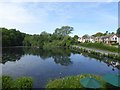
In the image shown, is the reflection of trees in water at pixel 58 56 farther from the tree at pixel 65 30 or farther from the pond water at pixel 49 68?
Result: the tree at pixel 65 30

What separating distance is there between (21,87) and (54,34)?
118 meters

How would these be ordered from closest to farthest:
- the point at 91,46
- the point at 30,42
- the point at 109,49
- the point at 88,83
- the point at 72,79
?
the point at 88,83 → the point at 72,79 → the point at 109,49 → the point at 91,46 → the point at 30,42

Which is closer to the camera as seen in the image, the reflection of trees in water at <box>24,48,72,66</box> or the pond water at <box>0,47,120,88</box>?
the pond water at <box>0,47,120,88</box>

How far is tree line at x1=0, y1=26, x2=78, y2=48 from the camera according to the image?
111625 millimetres

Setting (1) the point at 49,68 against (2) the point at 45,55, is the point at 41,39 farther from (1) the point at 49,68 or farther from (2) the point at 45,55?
(1) the point at 49,68

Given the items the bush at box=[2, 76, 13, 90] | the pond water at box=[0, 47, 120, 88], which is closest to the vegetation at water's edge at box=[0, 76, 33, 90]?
the bush at box=[2, 76, 13, 90]

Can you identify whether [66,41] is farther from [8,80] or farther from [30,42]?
[8,80]

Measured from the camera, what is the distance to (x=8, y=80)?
14789 mm

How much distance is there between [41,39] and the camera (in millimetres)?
122625

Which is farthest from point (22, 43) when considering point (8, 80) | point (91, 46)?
point (8, 80)

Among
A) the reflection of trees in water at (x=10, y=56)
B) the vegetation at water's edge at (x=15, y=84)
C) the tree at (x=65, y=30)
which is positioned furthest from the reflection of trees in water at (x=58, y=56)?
the tree at (x=65, y=30)

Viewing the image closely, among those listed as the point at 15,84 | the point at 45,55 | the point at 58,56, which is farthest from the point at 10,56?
the point at 15,84

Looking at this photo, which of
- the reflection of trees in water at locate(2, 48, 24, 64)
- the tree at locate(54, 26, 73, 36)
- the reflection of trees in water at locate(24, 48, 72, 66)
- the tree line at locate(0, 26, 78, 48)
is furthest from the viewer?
the tree at locate(54, 26, 73, 36)

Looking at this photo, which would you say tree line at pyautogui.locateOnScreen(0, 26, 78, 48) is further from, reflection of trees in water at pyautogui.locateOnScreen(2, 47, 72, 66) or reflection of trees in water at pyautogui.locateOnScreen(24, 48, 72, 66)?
reflection of trees in water at pyautogui.locateOnScreen(24, 48, 72, 66)
